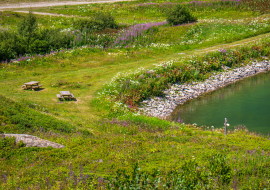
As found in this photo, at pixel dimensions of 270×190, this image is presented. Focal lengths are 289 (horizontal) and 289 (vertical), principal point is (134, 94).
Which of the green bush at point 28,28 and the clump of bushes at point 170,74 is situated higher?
the green bush at point 28,28

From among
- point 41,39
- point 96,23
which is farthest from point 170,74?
point 96,23

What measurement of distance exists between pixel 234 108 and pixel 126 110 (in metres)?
7.92

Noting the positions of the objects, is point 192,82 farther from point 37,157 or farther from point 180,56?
point 37,157

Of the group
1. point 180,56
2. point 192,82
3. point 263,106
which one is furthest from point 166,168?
point 180,56

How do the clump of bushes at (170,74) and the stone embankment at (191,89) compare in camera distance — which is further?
the clump of bushes at (170,74)

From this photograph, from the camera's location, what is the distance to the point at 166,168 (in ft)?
27.1

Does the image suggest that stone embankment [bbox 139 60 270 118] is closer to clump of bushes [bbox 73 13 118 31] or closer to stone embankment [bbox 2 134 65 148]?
stone embankment [bbox 2 134 65 148]

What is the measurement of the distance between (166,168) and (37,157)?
404 centimetres

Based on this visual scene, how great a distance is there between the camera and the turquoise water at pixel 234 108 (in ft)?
58.1

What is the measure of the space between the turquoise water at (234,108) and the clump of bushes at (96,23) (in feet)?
56.1

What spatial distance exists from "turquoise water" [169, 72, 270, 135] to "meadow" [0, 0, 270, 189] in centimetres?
162

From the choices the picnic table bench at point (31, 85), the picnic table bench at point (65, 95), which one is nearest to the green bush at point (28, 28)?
the picnic table bench at point (31, 85)

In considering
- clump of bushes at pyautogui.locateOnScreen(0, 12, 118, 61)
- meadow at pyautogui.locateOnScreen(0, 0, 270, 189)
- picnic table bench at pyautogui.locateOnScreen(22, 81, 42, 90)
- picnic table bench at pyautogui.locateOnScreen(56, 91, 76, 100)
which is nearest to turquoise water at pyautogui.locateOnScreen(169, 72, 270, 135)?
meadow at pyautogui.locateOnScreen(0, 0, 270, 189)

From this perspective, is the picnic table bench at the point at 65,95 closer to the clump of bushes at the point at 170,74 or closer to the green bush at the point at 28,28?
the clump of bushes at the point at 170,74
